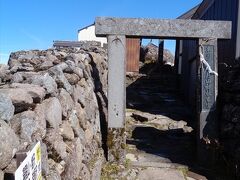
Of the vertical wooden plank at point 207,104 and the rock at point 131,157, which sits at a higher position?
the vertical wooden plank at point 207,104

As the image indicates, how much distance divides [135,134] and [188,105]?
4996 millimetres

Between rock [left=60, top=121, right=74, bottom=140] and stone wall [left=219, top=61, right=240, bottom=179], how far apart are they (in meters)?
3.54

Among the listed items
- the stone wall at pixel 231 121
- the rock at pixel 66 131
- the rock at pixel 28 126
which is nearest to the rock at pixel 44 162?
the rock at pixel 28 126

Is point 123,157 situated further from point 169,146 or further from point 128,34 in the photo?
point 128,34

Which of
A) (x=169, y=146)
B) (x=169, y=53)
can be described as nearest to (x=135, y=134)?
(x=169, y=146)

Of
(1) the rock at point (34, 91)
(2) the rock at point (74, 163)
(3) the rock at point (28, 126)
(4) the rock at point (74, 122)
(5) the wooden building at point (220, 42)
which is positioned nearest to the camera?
(3) the rock at point (28, 126)

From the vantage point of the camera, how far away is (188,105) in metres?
13.4

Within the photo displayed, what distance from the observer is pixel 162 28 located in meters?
6.59

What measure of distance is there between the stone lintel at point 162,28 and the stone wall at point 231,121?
41.8 inches

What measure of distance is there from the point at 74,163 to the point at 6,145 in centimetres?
193

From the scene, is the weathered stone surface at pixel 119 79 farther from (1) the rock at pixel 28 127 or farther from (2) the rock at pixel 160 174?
(1) the rock at pixel 28 127

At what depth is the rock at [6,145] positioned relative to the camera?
1895 millimetres

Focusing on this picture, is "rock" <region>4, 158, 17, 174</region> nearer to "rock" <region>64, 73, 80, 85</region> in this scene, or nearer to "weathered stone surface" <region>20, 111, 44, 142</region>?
"weathered stone surface" <region>20, 111, 44, 142</region>

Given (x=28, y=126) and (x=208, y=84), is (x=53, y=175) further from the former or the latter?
(x=208, y=84)
